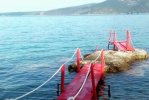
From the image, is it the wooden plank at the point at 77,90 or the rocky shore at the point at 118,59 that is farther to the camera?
the rocky shore at the point at 118,59

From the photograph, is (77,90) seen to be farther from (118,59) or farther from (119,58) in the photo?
(119,58)

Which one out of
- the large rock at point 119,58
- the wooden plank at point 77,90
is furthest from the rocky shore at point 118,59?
the wooden plank at point 77,90

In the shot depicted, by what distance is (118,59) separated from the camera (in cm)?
3434

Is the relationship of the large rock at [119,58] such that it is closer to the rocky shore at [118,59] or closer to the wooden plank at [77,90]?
the rocky shore at [118,59]

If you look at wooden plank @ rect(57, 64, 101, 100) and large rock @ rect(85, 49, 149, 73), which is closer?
wooden plank @ rect(57, 64, 101, 100)

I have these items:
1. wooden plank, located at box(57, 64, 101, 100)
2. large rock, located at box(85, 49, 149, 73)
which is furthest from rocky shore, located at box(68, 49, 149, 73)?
wooden plank, located at box(57, 64, 101, 100)

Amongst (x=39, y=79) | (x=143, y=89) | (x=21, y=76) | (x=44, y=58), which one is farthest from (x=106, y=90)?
(x=44, y=58)

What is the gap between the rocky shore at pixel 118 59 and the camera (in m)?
32.8

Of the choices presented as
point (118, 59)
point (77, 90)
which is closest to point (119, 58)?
point (118, 59)

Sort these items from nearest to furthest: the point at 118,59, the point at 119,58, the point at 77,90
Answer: the point at 77,90
the point at 118,59
the point at 119,58

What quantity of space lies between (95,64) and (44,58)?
47.8 ft

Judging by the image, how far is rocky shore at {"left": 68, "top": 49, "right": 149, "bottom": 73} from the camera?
32.8 meters

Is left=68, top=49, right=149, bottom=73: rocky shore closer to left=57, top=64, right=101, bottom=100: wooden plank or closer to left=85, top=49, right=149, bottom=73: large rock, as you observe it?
left=85, top=49, right=149, bottom=73: large rock

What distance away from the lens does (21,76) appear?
106 feet
